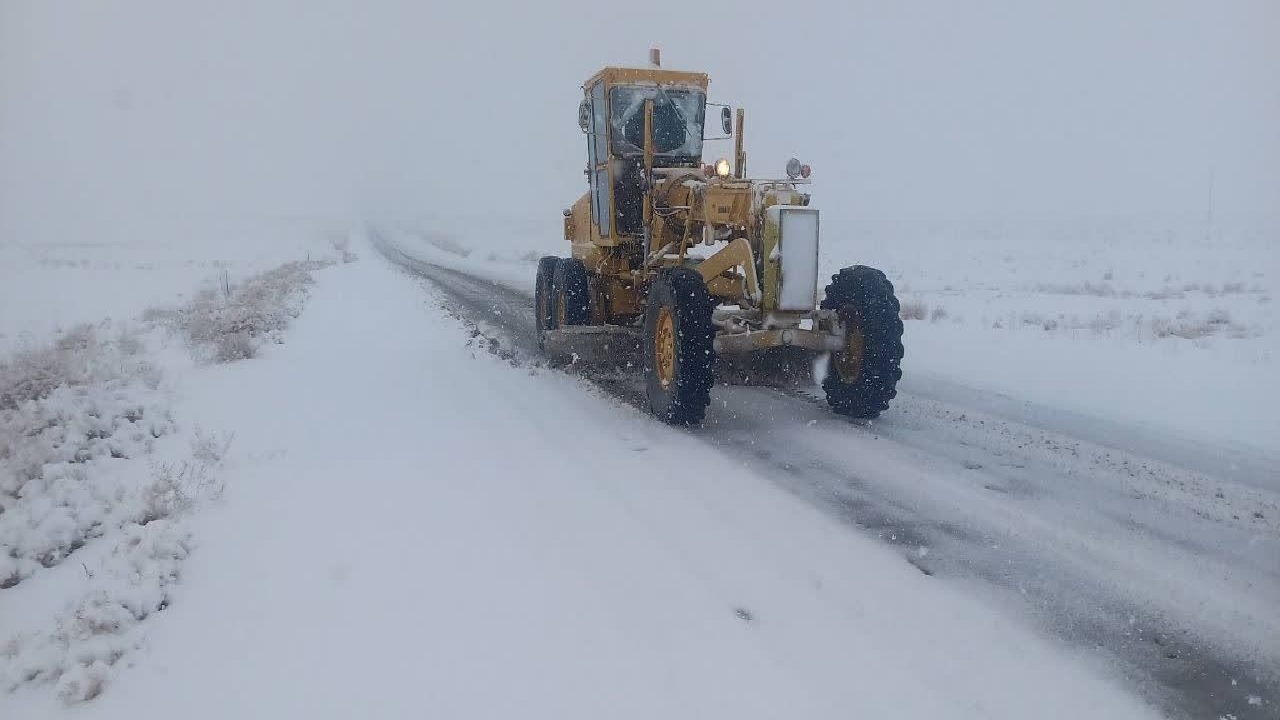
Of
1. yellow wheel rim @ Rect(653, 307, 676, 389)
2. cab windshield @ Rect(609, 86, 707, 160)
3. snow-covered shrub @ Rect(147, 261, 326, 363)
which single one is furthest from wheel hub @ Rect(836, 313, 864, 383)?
snow-covered shrub @ Rect(147, 261, 326, 363)

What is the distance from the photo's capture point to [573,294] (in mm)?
10094

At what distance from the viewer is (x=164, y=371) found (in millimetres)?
9414

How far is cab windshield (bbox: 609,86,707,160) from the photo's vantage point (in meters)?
9.20

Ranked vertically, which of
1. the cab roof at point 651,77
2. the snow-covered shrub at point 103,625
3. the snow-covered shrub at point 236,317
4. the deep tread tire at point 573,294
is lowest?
the snow-covered shrub at point 103,625

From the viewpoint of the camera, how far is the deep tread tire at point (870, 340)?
7.25 meters

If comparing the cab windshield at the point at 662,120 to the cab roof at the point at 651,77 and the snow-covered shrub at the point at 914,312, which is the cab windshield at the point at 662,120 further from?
the snow-covered shrub at the point at 914,312

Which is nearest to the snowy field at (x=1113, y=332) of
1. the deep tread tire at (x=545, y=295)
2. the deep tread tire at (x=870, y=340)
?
the deep tread tire at (x=870, y=340)

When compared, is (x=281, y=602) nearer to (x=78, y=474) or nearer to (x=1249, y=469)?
(x=78, y=474)

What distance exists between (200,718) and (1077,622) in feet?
12.3

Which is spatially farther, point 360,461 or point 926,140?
point 926,140

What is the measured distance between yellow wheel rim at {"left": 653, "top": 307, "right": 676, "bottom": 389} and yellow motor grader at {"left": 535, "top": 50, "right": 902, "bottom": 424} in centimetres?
1

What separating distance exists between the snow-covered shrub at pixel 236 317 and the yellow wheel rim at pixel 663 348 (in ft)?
18.9

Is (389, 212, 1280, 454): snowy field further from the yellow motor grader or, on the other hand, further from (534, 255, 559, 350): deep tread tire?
(534, 255, 559, 350): deep tread tire

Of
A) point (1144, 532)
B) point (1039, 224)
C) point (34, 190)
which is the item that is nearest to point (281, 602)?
point (1144, 532)
